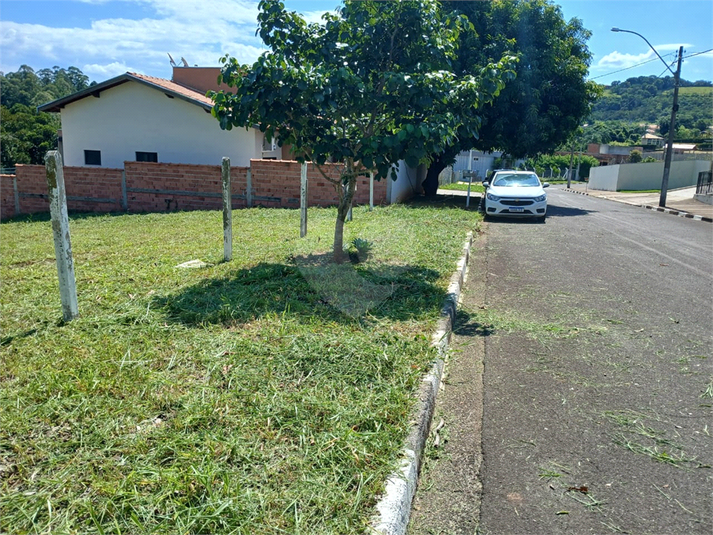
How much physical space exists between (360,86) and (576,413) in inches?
161

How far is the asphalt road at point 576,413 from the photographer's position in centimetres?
275

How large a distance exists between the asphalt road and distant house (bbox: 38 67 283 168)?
1512cm

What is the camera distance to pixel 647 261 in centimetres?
911

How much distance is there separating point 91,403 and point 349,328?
6.96ft

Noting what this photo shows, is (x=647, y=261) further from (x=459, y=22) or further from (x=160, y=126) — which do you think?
(x=160, y=126)

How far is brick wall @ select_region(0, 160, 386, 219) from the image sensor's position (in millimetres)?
16734

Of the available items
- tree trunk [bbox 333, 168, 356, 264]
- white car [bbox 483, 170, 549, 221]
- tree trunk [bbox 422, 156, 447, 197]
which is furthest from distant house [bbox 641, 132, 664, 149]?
tree trunk [bbox 333, 168, 356, 264]

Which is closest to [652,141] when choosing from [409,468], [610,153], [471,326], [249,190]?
[610,153]

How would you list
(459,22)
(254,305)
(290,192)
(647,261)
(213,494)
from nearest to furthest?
(213,494) < (254,305) < (459,22) < (647,261) < (290,192)

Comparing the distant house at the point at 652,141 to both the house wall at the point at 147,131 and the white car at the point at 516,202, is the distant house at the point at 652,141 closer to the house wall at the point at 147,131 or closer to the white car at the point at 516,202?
the white car at the point at 516,202

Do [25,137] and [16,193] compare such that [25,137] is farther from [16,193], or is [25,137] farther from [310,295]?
[310,295]

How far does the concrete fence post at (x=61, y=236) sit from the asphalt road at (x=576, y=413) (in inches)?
132

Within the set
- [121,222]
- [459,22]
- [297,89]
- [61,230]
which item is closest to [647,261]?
[459,22]

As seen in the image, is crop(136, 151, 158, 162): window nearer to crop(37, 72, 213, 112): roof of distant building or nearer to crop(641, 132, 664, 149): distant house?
crop(37, 72, 213, 112): roof of distant building
